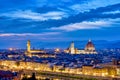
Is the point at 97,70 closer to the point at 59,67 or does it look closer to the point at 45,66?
the point at 59,67

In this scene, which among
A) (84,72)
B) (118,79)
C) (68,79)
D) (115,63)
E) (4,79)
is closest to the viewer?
(4,79)

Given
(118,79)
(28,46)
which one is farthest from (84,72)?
(28,46)

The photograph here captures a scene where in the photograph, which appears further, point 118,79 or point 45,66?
point 45,66

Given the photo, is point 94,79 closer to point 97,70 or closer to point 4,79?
point 97,70

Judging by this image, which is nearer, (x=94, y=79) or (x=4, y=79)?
(x=4, y=79)

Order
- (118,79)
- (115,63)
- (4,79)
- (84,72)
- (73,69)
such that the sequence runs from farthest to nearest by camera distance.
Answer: (73,69), (84,72), (115,63), (118,79), (4,79)

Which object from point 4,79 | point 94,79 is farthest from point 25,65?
point 4,79

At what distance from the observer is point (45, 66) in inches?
4136

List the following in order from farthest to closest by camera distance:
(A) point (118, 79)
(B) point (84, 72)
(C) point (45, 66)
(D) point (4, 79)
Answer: (C) point (45, 66) < (B) point (84, 72) < (A) point (118, 79) < (D) point (4, 79)

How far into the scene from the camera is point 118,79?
6544cm

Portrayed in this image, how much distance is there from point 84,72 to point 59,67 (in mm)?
14972

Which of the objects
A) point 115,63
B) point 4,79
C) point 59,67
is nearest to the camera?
point 4,79

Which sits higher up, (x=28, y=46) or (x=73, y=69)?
(x=28, y=46)

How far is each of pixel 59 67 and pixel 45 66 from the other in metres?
7.70
